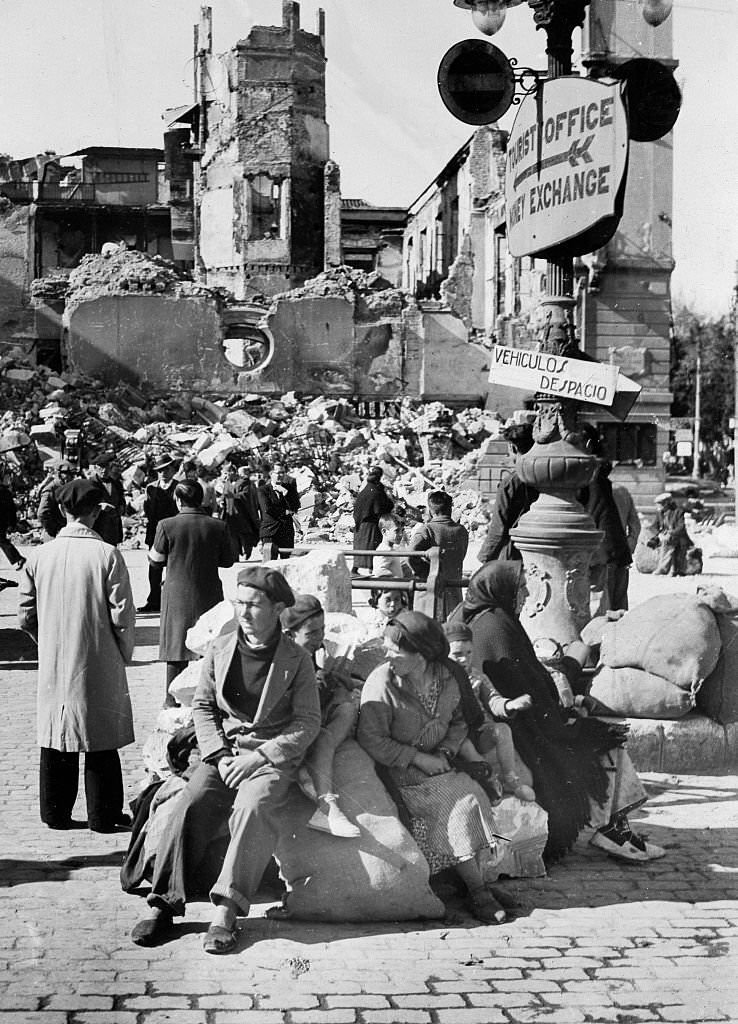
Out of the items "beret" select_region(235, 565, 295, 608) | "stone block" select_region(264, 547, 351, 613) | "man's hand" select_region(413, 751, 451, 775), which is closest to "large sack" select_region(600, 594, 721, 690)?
"stone block" select_region(264, 547, 351, 613)

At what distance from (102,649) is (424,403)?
33.4 m

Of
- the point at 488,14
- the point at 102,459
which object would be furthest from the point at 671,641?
the point at 102,459

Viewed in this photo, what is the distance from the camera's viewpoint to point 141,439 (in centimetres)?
3145

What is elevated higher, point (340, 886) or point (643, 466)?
point (643, 466)

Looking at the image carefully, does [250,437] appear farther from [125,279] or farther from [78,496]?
[78,496]

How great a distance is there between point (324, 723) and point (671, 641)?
8.37 feet

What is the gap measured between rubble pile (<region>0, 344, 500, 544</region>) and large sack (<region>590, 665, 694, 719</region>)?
17.3m

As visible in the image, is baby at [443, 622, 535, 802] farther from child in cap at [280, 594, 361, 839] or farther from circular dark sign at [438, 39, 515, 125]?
circular dark sign at [438, 39, 515, 125]

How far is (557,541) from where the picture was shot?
298 inches

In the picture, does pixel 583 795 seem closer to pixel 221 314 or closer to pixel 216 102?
pixel 221 314

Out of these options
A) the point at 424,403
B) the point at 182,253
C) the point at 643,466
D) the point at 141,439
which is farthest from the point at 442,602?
the point at 182,253

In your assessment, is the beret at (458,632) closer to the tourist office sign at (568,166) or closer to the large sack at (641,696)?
the large sack at (641,696)

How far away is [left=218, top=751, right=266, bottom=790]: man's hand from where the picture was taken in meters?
4.70

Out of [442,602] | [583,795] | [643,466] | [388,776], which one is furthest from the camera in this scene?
[643,466]
